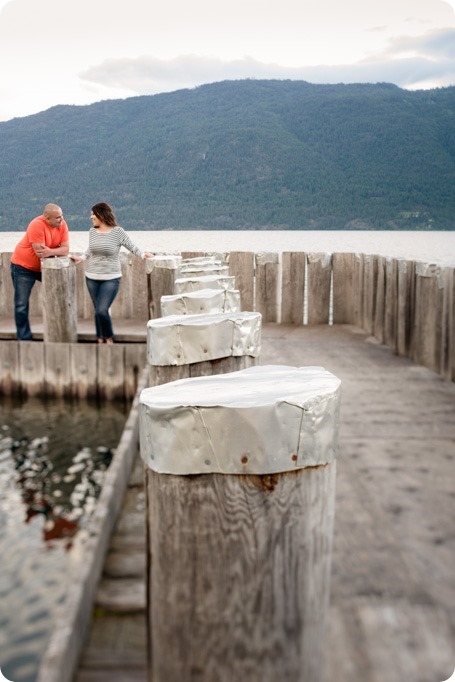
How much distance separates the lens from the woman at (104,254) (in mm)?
8328

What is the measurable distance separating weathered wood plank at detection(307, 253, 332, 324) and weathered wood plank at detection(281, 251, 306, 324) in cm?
12

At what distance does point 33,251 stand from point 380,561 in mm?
7252

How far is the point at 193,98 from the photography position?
89.6 meters

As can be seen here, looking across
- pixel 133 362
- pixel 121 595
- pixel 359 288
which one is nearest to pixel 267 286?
pixel 359 288

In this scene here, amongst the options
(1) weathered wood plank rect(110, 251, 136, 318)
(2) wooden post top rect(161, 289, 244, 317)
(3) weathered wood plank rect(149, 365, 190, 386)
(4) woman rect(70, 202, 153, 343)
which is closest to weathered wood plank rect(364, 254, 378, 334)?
(4) woman rect(70, 202, 153, 343)

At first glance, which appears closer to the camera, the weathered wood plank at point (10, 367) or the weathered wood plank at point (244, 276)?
the weathered wood plank at point (10, 367)

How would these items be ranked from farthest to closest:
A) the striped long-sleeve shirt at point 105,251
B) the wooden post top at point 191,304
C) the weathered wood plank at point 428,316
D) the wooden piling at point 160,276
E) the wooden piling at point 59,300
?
1. the wooden piling at point 59,300
2. the striped long-sleeve shirt at point 105,251
3. the wooden piling at point 160,276
4. the weathered wood plank at point 428,316
5. the wooden post top at point 191,304

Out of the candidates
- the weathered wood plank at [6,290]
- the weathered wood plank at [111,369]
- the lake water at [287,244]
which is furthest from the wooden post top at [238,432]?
the weathered wood plank at [6,290]

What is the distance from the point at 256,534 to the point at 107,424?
7.48m

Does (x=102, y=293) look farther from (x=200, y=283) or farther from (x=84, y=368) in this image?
(x=200, y=283)

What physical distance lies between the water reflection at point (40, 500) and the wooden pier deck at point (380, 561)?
0.98 metres

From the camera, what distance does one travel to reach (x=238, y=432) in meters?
1.43

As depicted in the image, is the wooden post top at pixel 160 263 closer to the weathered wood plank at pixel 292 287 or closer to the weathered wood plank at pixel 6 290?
the weathered wood plank at pixel 292 287

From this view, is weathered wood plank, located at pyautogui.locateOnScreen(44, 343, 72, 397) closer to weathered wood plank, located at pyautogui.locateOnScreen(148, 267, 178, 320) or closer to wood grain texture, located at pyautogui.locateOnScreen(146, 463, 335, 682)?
weathered wood plank, located at pyautogui.locateOnScreen(148, 267, 178, 320)
